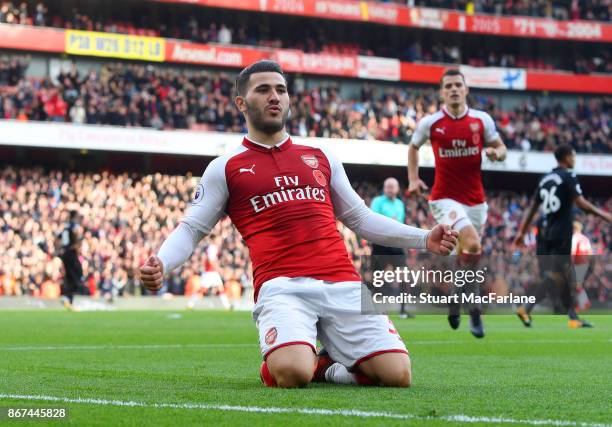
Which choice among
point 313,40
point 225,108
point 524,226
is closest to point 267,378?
point 524,226

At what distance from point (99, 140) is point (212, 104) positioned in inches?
200

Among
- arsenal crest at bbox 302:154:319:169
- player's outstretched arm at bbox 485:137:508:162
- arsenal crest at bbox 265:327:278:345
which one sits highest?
player's outstretched arm at bbox 485:137:508:162

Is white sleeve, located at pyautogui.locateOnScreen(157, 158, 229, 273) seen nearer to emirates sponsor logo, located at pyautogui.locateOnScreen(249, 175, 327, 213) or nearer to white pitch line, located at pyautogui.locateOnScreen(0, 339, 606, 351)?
emirates sponsor logo, located at pyautogui.locateOnScreen(249, 175, 327, 213)

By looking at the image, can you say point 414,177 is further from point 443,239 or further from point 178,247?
point 178,247

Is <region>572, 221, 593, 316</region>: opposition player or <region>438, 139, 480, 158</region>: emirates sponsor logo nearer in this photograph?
<region>438, 139, 480, 158</region>: emirates sponsor logo

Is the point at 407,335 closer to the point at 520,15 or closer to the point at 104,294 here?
the point at 104,294

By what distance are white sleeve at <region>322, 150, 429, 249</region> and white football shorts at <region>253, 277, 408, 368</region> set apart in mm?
444

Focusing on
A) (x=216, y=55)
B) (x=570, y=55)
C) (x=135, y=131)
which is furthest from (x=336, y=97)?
(x=570, y=55)

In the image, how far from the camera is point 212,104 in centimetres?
3856

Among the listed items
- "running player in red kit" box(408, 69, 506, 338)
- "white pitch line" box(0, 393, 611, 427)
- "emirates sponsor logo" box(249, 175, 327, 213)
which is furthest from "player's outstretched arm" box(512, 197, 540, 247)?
"white pitch line" box(0, 393, 611, 427)

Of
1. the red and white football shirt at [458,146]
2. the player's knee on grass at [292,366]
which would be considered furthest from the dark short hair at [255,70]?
the red and white football shirt at [458,146]

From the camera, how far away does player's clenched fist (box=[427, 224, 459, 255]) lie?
5887 mm

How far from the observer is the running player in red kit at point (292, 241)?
6.05 m

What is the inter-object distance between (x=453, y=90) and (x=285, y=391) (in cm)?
628
